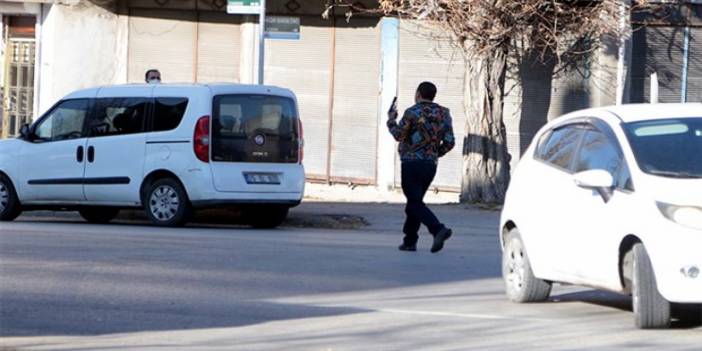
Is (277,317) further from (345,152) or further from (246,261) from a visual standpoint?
(345,152)

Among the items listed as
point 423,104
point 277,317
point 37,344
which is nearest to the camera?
point 37,344

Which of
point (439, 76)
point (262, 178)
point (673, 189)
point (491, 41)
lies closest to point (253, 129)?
point (262, 178)

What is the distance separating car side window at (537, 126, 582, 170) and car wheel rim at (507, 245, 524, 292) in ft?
2.63

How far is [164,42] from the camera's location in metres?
26.5

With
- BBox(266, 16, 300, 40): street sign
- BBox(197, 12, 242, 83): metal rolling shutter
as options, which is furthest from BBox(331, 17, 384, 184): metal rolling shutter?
BBox(266, 16, 300, 40): street sign

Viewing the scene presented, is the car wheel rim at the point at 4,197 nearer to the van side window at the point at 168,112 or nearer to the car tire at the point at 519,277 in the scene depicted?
the van side window at the point at 168,112

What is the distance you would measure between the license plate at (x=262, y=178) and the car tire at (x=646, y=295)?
894 centimetres

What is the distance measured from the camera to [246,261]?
14062 mm

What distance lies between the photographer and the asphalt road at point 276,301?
9.49 meters

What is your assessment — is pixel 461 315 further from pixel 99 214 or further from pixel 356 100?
pixel 356 100

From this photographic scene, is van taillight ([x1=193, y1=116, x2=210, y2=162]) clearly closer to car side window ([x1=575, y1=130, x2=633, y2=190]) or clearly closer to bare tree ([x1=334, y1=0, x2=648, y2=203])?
bare tree ([x1=334, y1=0, x2=648, y2=203])


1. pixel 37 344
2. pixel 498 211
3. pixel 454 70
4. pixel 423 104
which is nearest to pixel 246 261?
pixel 423 104

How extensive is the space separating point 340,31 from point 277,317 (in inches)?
Result: 598

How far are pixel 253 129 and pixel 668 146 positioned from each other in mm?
8671
